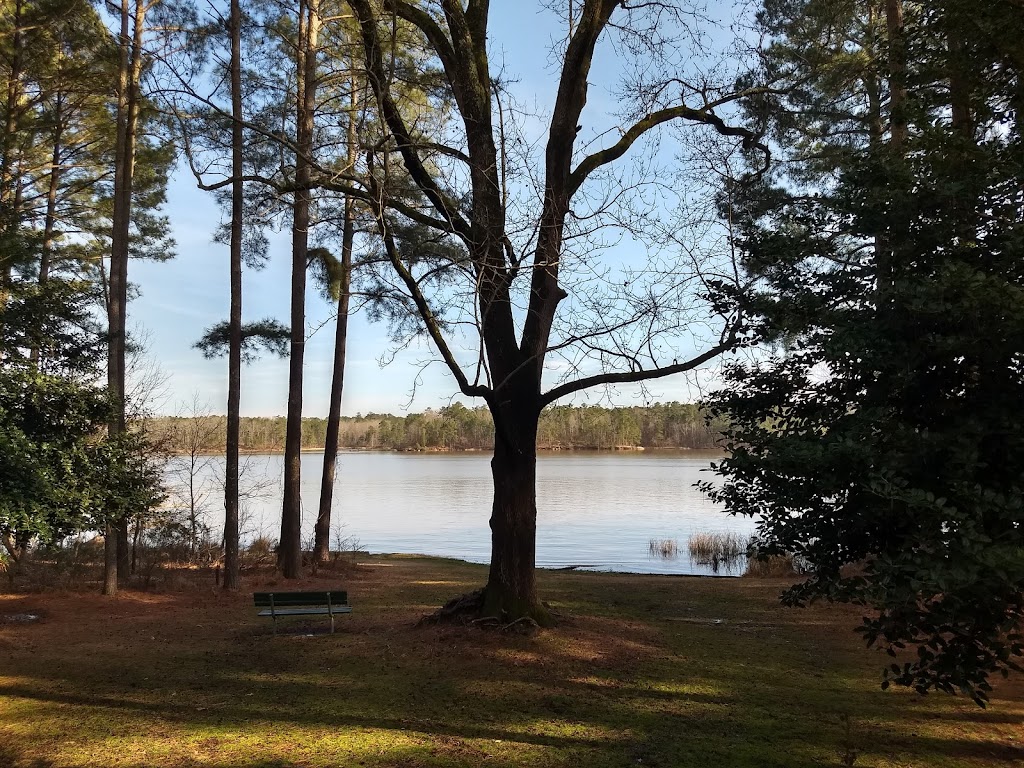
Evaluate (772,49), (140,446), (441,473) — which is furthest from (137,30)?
(441,473)

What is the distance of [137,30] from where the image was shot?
1011cm

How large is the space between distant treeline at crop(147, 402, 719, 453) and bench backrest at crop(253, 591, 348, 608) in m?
2.24

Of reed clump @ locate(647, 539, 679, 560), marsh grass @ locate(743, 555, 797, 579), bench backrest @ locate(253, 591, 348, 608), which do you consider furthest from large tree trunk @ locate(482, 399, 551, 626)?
reed clump @ locate(647, 539, 679, 560)

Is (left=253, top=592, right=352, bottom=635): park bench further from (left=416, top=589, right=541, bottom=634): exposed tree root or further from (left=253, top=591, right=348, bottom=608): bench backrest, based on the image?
(left=416, top=589, right=541, bottom=634): exposed tree root

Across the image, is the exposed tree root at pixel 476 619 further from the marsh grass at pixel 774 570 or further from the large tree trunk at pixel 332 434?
the marsh grass at pixel 774 570

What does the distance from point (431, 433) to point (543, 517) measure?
43.4m

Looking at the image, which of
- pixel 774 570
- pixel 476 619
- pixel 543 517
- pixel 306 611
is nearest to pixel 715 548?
pixel 774 570

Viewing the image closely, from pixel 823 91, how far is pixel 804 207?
5.99 m

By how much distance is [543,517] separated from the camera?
2559cm

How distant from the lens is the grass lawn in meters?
4.08

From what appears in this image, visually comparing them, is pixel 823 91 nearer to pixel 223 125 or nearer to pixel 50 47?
pixel 223 125

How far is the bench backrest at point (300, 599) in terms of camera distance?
7105 millimetres

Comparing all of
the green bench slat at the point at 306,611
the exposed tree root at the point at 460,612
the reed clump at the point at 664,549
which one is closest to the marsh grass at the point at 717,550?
the reed clump at the point at 664,549

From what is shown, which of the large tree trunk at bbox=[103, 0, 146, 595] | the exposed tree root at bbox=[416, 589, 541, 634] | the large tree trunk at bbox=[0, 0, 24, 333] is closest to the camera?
the exposed tree root at bbox=[416, 589, 541, 634]
